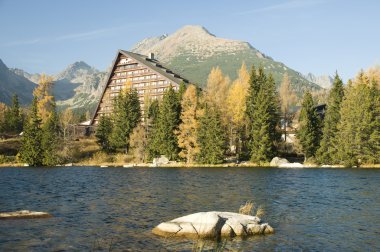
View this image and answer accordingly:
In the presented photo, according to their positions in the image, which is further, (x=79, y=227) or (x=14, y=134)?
(x=14, y=134)

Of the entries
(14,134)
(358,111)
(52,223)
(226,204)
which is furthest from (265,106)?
(14,134)

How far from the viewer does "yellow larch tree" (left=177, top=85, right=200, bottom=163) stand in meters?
75.8

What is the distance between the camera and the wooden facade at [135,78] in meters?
117

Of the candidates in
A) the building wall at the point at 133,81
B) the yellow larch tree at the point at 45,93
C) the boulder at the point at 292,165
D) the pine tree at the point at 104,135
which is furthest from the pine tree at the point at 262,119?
the yellow larch tree at the point at 45,93

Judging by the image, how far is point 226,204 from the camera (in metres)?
28.6

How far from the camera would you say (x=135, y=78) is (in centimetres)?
12225

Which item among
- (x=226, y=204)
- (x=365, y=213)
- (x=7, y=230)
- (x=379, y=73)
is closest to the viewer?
(x=7, y=230)

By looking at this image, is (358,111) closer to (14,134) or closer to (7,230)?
(7,230)

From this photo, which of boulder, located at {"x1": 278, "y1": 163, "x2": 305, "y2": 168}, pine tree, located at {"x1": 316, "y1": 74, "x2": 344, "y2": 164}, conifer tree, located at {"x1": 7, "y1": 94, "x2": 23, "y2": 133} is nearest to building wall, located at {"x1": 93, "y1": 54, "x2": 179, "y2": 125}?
conifer tree, located at {"x1": 7, "y1": 94, "x2": 23, "y2": 133}

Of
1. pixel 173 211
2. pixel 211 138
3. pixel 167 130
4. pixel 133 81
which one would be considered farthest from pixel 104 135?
pixel 173 211

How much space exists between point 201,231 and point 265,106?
2336 inches

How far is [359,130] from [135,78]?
72.7m

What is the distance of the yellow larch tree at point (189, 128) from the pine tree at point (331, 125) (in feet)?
77.9

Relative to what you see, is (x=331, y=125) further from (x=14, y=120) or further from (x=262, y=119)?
(x=14, y=120)
